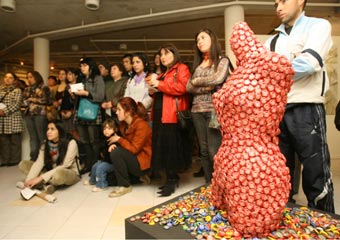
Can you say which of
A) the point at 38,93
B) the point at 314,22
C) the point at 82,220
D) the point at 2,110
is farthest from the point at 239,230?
the point at 2,110

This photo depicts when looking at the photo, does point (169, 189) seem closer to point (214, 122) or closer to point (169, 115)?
point (169, 115)

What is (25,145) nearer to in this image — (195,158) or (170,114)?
(195,158)

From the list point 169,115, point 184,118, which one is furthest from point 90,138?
point 184,118

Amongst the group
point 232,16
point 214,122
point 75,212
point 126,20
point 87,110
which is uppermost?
point 126,20

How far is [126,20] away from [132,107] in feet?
6.80

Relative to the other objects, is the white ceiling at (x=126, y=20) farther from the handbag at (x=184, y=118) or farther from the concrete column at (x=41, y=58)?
the handbag at (x=184, y=118)

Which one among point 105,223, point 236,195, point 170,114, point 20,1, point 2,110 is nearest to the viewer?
point 236,195

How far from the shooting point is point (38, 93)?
3582 mm

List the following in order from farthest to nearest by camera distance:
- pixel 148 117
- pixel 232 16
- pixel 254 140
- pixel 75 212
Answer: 1. pixel 232 16
2. pixel 148 117
3. pixel 75 212
4. pixel 254 140

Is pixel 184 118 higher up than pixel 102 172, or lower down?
higher up

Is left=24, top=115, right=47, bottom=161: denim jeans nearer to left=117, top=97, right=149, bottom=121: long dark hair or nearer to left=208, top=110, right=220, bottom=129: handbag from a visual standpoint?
left=117, top=97, right=149, bottom=121: long dark hair

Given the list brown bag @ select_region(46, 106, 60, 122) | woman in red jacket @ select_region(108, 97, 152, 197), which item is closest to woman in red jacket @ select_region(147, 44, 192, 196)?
woman in red jacket @ select_region(108, 97, 152, 197)

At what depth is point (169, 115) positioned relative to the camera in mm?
2238

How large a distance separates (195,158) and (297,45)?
3.02 m
